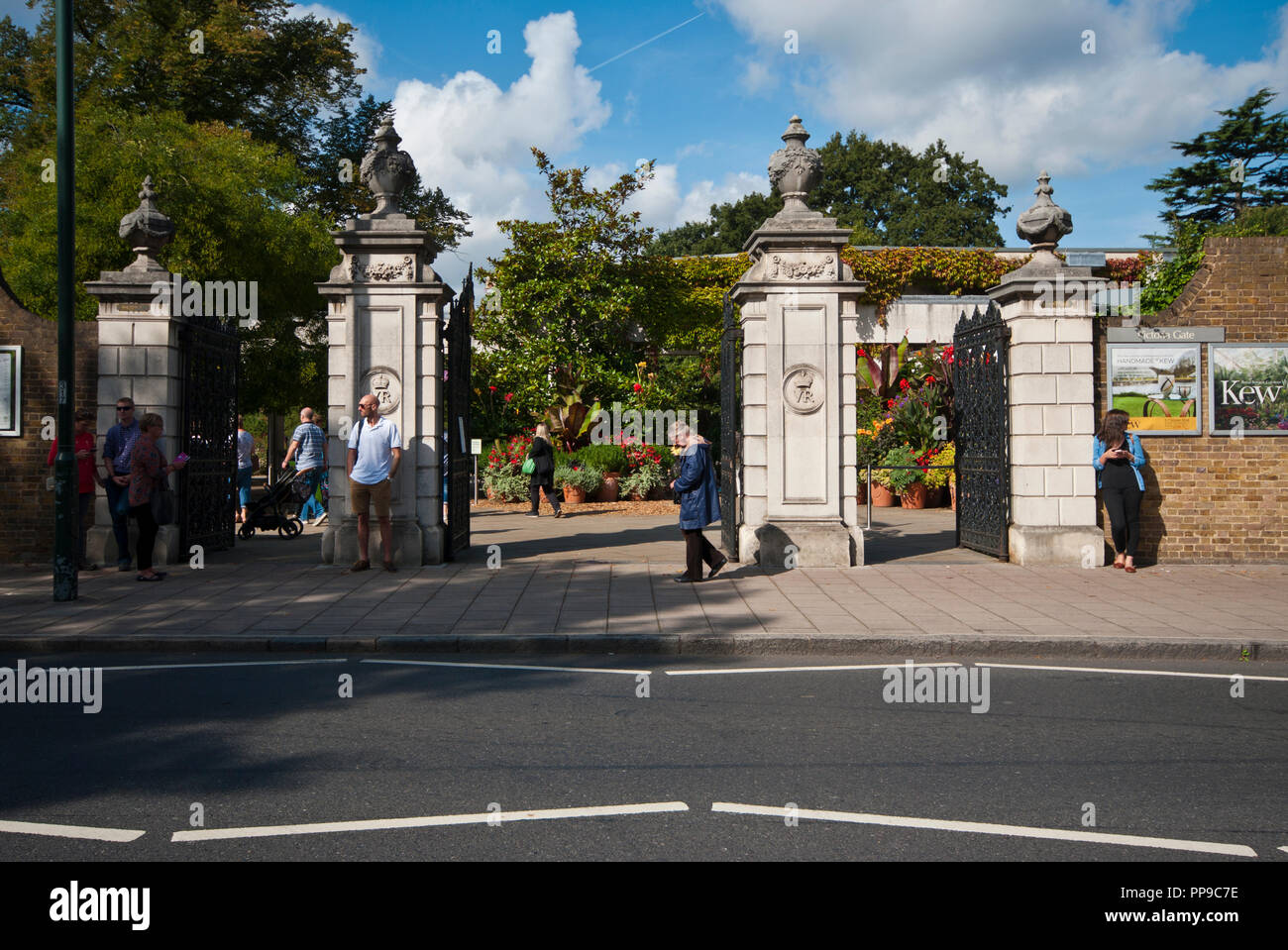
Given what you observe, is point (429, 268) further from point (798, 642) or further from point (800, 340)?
point (798, 642)

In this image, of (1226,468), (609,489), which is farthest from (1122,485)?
(609,489)

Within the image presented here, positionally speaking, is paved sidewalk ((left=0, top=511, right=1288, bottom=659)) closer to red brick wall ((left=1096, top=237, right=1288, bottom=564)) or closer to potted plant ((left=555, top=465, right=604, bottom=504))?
red brick wall ((left=1096, top=237, right=1288, bottom=564))

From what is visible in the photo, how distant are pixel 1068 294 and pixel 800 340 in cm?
330

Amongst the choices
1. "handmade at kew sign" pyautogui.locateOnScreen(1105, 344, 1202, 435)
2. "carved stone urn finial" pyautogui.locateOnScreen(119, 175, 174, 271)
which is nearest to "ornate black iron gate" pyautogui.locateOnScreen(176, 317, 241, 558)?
"carved stone urn finial" pyautogui.locateOnScreen(119, 175, 174, 271)

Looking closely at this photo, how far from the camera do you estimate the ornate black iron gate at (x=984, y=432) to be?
493 inches

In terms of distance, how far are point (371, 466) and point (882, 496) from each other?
13794 millimetres

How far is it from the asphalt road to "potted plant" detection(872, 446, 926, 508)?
1403cm

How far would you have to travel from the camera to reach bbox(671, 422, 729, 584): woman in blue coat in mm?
10789

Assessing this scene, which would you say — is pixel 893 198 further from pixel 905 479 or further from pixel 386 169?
pixel 386 169

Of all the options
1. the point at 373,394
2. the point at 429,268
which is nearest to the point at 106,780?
the point at 373,394

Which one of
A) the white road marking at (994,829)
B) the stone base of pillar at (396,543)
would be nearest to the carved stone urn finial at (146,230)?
the stone base of pillar at (396,543)

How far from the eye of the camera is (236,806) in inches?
168

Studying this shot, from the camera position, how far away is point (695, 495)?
1085 centimetres

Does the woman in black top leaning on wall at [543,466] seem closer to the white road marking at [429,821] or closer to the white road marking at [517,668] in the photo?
the white road marking at [517,668]
